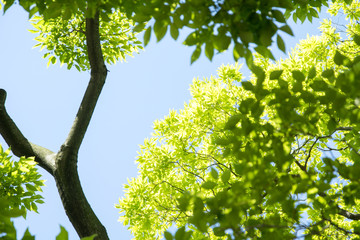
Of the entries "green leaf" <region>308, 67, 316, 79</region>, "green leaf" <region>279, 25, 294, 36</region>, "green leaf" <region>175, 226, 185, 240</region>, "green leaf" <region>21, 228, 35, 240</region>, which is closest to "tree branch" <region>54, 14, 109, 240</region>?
"green leaf" <region>21, 228, 35, 240</region>

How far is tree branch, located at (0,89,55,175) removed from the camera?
4184 millimetres

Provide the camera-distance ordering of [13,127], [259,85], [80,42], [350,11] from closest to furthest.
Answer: [259,85]
[13,127]
[80,42]
[350,11]

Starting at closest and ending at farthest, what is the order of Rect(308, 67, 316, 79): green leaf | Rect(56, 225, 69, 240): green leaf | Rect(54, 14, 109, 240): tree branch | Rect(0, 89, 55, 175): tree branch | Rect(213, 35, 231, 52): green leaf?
Rect(56, 225, 69, 240): green leaf
Rect(213, 35, 231, 52): green leaf
Rect(308, 67, 316, 79): green leaf
Rect(54, 14, 109, 240): tree branch
Rect(0, 89, 55, 175): tree branch

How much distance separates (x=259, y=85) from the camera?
8.18 feet

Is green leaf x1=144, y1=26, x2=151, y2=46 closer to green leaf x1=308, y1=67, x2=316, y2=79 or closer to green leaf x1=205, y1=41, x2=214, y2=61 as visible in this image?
green leaf x1=205, y1=41, x2=214, y2=61

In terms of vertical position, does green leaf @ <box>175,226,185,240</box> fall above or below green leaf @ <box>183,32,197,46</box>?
below

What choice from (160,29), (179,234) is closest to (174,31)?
(160,29)

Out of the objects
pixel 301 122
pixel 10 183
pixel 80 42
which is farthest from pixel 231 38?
pixel 80 42

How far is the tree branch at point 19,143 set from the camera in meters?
4.18

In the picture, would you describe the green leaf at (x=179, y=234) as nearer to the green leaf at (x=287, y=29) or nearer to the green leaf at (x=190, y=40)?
the green leaf at (x=190, y=40)

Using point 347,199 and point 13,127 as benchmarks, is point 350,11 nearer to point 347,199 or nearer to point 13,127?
point 347,199

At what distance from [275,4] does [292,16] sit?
113 inches

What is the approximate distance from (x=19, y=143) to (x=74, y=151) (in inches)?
34.5

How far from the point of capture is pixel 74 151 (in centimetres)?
400
